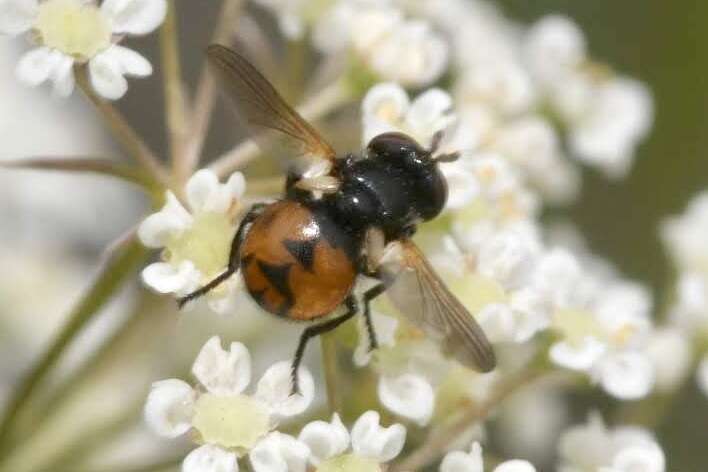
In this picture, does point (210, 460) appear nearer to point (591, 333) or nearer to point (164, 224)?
point (164, 224)

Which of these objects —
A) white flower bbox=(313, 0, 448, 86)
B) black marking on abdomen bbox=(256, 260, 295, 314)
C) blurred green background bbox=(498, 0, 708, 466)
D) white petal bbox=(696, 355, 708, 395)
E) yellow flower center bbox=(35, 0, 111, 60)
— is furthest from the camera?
blurred green background bbox=(498, 0, 708, 466)

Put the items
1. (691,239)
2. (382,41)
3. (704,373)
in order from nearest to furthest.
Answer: (382,41), (704,373), (691,239)

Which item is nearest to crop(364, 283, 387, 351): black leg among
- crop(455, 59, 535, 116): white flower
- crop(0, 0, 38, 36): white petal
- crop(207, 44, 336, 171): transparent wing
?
crop(207, 44, 336, 171): transparent wing

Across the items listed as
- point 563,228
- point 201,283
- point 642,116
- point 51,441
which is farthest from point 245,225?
point 563,228

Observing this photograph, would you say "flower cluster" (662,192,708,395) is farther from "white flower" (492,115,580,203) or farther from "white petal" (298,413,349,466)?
"white petal" (298,413,349,466)

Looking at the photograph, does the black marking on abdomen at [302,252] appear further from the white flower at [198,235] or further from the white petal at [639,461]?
the white petal at [639,461]

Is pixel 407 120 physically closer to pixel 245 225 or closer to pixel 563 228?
pixel 245 225

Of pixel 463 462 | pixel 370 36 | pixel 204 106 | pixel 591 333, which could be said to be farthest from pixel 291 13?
pixel 463 462
